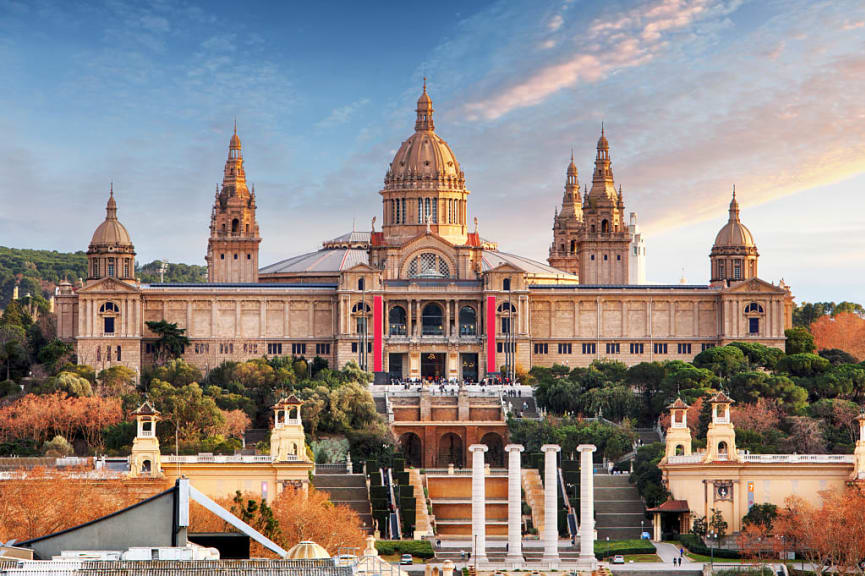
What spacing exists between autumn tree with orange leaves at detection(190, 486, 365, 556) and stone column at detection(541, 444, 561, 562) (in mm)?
9889

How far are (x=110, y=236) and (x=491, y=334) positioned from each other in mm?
35301

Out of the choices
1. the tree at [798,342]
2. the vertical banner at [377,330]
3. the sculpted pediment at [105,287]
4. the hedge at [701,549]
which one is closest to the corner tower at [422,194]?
the vertical banner at [377,330]

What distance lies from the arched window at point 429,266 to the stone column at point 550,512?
219 ft

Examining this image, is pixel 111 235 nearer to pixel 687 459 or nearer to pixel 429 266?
pixel 429 266

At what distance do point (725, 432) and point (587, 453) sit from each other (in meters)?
11.2

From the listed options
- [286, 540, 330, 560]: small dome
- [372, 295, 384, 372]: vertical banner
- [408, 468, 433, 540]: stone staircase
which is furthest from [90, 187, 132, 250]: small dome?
Answer: [286, 540, 330, 560]: small dome

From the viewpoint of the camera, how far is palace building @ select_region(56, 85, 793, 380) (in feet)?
494

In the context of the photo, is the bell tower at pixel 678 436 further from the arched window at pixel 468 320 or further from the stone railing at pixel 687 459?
the arched window at pixel 468 320

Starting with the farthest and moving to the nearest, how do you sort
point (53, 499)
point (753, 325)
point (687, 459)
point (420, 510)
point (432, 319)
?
point (432, 319) → point (753, 325) → point (420, 510) → point (687, 459) → point (53, 499)

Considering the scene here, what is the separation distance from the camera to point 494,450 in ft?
417

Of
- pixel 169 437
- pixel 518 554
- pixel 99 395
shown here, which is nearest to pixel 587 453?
pixel 518 554

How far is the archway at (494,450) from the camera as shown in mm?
125625

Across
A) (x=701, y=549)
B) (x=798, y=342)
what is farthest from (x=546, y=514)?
(x=798, y=342)

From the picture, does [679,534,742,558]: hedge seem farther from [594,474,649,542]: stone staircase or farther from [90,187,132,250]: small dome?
[90,187,132,250]: small dome
